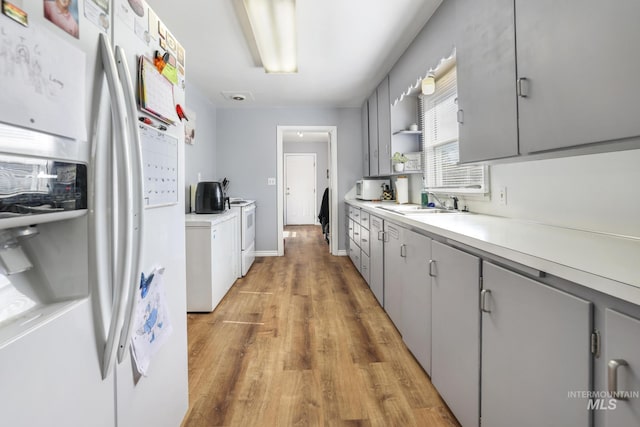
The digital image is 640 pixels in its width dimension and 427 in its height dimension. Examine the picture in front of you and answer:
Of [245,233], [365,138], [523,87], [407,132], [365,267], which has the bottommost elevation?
[365,267]

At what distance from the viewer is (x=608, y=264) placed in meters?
0.77

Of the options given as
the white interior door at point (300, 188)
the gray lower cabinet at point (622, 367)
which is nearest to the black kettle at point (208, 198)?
the gray lower cabinet at point (622, 367)

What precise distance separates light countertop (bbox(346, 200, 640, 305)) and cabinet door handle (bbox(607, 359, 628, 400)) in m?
0.15

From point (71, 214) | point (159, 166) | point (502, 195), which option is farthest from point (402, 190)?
point (71, 214)

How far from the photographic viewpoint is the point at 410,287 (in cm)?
193

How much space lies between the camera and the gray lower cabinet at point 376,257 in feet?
8.64

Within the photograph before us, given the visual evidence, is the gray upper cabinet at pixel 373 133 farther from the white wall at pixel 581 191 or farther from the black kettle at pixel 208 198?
the white wall at pixel 581 191

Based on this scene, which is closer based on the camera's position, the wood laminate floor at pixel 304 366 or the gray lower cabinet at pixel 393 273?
the wood laminate floor at pixel 304 366

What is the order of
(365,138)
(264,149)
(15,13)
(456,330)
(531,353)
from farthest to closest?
(264,149)
(365,138)
(456,330)
(531,353)
(15,13)

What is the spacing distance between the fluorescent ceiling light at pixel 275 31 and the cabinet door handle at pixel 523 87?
161 centimetres

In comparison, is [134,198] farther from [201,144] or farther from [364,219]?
[201,144]

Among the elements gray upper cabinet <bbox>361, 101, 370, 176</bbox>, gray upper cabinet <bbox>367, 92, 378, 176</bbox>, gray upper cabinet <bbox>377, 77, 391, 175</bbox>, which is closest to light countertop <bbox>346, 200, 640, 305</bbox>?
gray upper cabinet <bbox>377, 77, 391, 175</bbox>

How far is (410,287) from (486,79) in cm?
123

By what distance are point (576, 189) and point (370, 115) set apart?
3.14 metres
